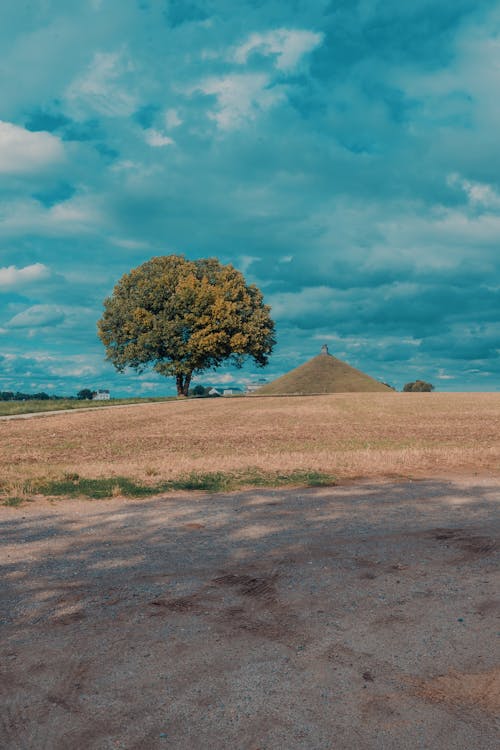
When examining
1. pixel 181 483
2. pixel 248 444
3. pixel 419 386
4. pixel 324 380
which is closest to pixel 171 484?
pixel 181 483

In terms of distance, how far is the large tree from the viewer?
57.5m

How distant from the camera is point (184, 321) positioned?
57.9 m

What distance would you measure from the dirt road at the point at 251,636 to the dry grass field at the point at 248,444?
655 centimetres

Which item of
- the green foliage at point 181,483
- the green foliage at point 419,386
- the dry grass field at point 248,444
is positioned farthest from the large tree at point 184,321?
the green foliage at point 419,386

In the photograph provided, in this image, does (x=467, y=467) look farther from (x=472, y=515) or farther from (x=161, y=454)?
(x=161, y=454)

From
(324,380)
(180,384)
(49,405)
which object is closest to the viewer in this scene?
(49,405)

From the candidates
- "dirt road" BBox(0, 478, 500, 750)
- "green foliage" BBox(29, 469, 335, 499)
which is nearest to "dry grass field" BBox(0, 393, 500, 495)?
"green foliage" BBox(29, 469, 335, 499)

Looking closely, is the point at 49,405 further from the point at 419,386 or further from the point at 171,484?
the point at 419,386

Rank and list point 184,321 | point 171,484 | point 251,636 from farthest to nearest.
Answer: point 184,321 → point 171,484 → point 251,636

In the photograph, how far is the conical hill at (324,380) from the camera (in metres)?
161

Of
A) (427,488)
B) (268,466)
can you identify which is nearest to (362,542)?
(427,488)

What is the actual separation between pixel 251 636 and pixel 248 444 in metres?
18.8

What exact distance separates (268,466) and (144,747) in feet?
44.3

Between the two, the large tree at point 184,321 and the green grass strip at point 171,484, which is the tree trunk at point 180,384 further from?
the green grass strip at point 171,484
